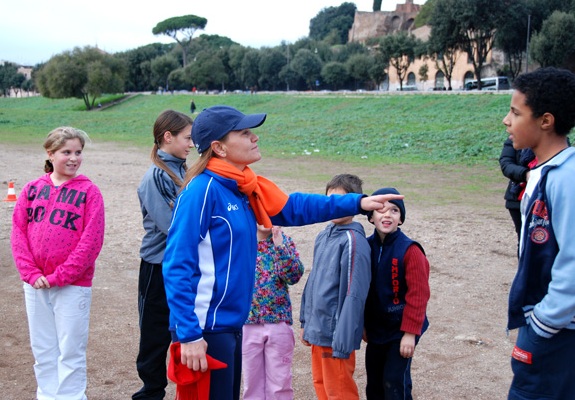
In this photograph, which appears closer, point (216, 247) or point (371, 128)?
point (216, 247)

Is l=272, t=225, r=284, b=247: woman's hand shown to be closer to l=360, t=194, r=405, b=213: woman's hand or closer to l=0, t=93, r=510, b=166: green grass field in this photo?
l=360, t=194, r=405, b=213: woman's hand

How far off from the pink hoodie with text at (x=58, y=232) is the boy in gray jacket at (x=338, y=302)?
4.90 ft

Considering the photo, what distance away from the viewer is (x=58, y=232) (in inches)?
156

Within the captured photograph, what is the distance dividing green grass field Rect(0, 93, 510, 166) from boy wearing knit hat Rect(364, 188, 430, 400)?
14.9m

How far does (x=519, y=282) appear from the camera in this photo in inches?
106

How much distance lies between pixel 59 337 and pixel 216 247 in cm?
180

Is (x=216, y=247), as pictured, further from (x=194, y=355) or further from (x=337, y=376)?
(x=337, y=376)

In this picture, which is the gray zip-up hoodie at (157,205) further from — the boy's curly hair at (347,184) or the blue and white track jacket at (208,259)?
the blue and white track jacket at (208,259)

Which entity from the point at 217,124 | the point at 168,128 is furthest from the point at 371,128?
the point at 217,124

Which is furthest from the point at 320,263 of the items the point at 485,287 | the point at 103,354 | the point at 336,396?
the point at 485,287

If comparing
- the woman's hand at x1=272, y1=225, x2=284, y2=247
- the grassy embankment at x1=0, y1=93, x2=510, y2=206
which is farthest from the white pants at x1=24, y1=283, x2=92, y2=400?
the grassy embankment at x1=0, y1=93, x2=510, y2=206

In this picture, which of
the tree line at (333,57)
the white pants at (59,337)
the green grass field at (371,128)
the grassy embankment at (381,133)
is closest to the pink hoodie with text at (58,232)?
the white pants at (59,337)

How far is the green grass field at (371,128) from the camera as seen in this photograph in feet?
67.5

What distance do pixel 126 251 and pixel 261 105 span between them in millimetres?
39682
